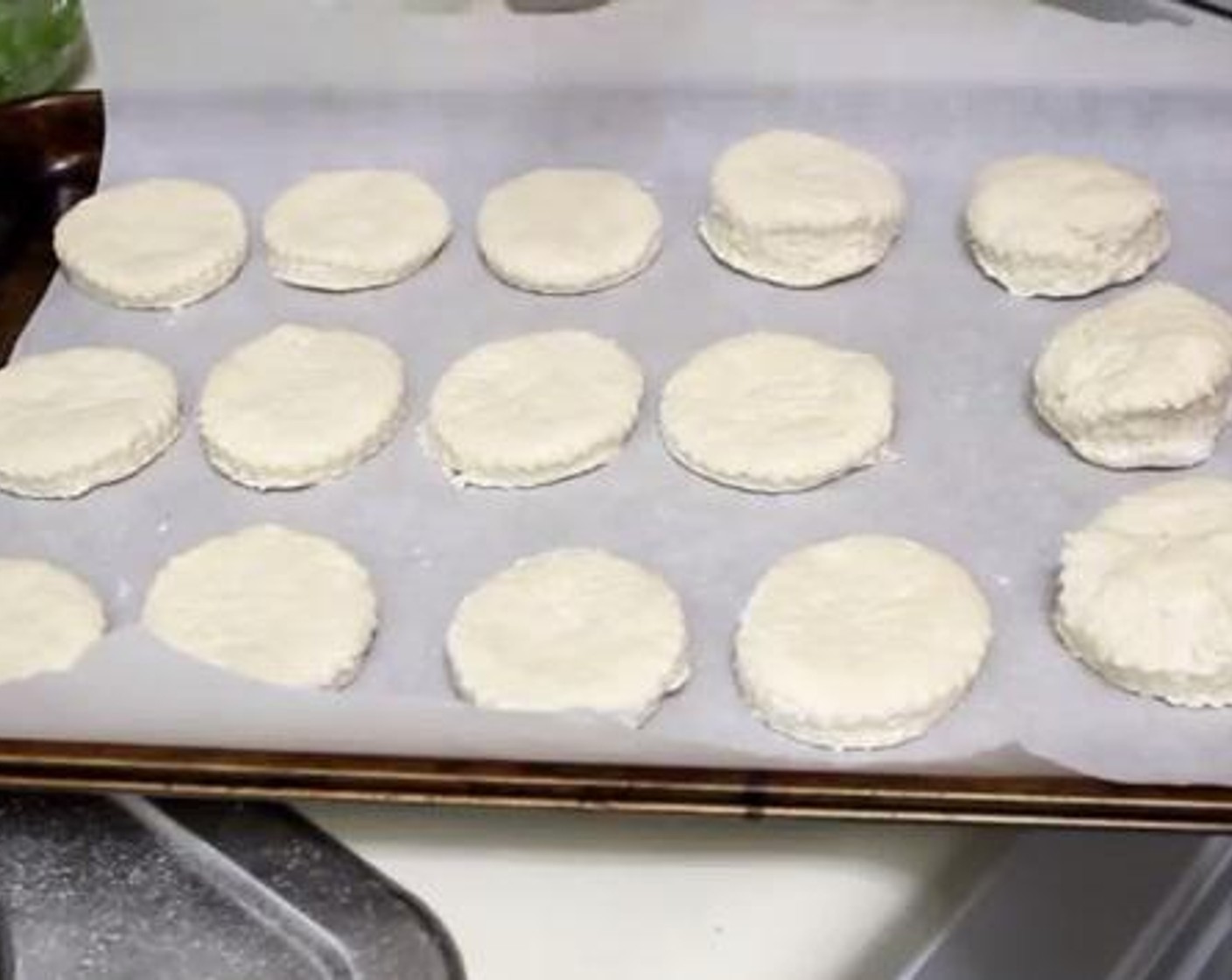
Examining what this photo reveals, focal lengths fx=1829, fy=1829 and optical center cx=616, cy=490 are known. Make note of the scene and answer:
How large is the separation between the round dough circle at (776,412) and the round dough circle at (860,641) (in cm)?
9

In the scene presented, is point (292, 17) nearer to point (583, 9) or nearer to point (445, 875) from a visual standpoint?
point (583, 9)

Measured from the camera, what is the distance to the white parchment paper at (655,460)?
3.41 ft

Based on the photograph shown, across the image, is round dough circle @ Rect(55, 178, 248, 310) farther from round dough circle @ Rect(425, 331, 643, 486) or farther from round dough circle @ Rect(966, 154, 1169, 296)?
round dough circle @ Rect(966, 154, 1169, 296)

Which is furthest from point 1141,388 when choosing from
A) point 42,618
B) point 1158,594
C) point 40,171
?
point 40,171

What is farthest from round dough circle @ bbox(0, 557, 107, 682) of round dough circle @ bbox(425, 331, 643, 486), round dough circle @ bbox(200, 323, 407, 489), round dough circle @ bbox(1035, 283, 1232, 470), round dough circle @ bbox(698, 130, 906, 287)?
round dough circle @ bbox(1035, 283, 1232, 470)

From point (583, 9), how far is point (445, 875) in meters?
0.89

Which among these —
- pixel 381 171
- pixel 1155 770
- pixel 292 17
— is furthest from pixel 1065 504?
pixel 292 17

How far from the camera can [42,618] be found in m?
1.19

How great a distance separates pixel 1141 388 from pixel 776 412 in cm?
25

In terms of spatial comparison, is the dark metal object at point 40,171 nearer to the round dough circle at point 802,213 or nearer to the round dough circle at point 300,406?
the round dough circle at point 300,406

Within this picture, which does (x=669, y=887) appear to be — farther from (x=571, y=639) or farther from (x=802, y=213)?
(x=802, y=213)

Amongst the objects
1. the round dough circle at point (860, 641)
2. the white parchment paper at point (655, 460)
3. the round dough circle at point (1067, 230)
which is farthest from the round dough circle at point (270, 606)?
the round dough circle at point (1067, 230)

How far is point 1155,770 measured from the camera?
1044 mm

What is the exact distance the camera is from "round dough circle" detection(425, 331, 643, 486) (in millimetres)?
1293
